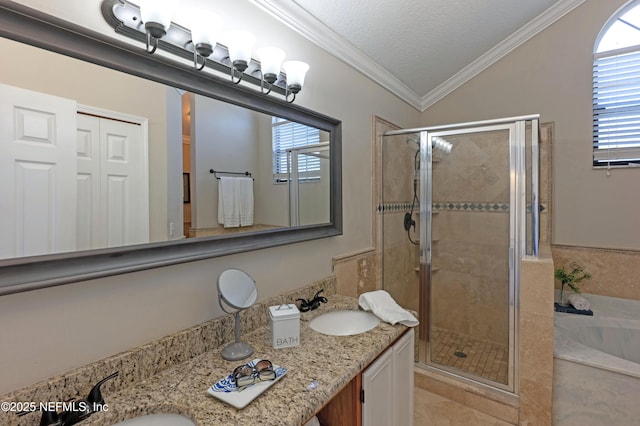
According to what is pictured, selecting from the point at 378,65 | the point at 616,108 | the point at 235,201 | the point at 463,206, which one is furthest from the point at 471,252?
the point at 235,201

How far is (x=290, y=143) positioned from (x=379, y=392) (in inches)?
49.7

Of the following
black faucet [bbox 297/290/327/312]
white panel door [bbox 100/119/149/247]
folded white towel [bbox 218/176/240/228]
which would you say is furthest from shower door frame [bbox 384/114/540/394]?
white panel door [bbox 100/119/149/247]

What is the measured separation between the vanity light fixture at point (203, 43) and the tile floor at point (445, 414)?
2.18 m

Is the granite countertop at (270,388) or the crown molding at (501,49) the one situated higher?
the crown molding at (501,49)

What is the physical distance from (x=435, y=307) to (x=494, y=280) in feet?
1.70

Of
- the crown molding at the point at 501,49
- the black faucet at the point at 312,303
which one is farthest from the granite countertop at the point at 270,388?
the crown molding at the point at 501,49

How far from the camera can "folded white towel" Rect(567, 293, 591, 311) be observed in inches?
91.2

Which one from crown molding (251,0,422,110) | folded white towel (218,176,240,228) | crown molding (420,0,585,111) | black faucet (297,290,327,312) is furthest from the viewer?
crown molding (420,0,585,111)

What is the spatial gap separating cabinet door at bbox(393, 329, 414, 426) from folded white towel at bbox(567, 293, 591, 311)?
1.66 m

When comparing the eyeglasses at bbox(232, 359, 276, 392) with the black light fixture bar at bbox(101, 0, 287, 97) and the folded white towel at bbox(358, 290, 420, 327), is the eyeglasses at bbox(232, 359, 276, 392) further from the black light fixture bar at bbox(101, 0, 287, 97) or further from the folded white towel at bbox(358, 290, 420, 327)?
the black light fixture bar at bbox(101, 0, 287, 97)

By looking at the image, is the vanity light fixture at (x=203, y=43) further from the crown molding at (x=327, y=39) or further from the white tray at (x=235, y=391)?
the white tray at (x=235, y=391)

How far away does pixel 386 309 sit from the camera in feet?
5.11

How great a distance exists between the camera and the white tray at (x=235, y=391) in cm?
87

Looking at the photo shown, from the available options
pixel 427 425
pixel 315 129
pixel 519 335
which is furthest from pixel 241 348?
pixel 519 335
